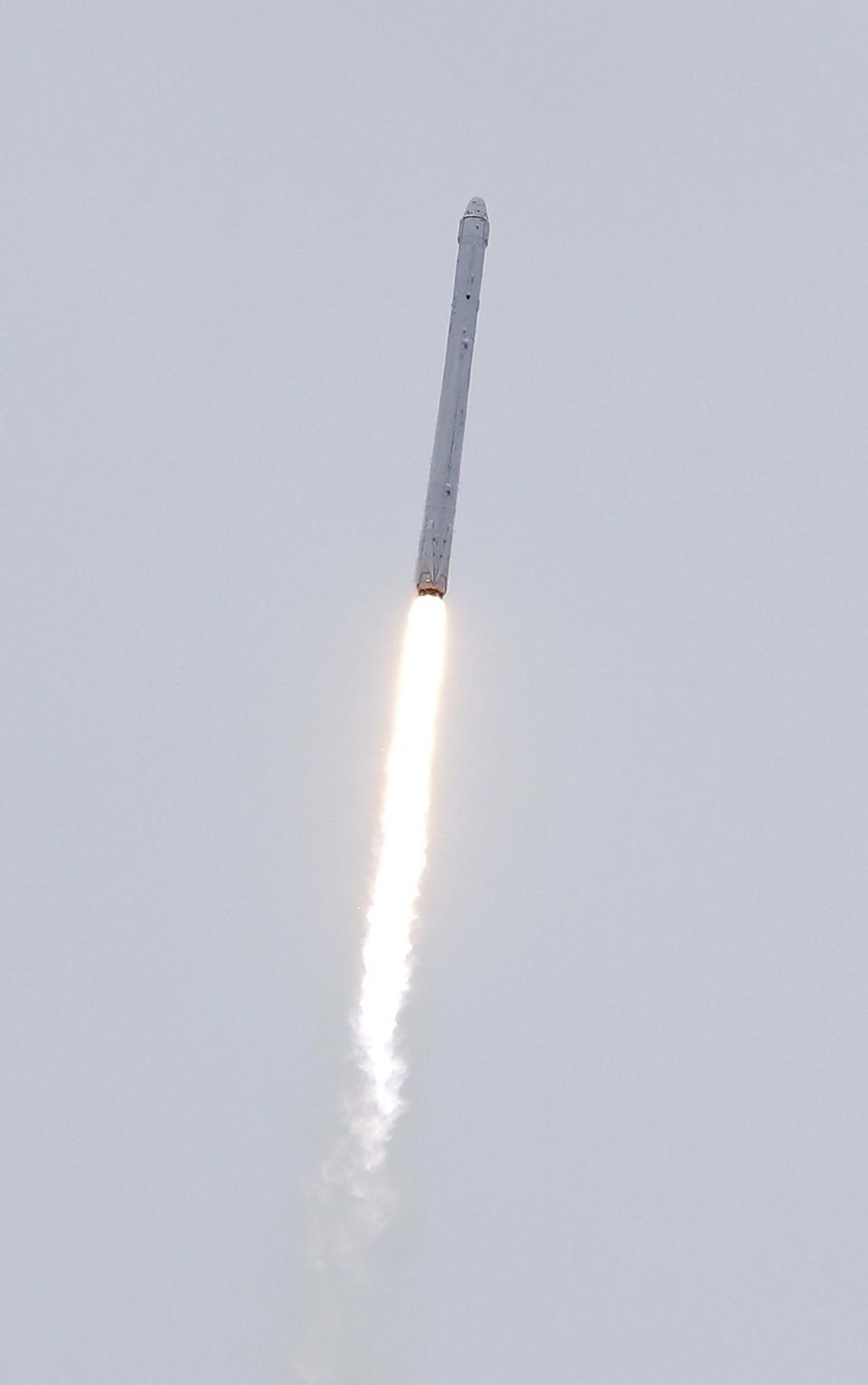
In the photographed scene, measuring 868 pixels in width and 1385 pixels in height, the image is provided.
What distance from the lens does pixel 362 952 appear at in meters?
130

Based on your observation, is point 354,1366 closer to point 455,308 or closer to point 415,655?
point 415,655

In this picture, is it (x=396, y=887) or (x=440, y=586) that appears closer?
(x=440, y=586)

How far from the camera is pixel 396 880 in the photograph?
12938 cm

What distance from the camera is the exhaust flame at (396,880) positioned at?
417 feet

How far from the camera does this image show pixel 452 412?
409 feet

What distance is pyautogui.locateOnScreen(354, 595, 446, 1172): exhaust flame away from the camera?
127 meters

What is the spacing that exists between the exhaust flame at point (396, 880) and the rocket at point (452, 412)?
5032 mm

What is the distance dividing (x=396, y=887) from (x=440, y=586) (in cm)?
1281

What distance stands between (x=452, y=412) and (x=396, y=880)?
15139mm

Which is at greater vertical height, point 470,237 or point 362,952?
point 470,237

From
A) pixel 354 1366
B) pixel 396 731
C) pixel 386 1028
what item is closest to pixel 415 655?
pixel 396 731

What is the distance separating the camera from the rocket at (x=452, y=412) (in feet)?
396

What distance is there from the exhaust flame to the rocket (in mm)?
5032

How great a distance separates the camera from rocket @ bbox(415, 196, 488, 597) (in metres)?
121
